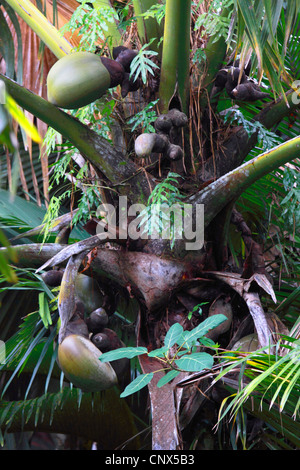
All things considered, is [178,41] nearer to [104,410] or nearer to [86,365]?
[86,365]

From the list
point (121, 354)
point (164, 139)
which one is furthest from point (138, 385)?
point (164, 139)

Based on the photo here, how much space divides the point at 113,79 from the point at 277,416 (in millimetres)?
972

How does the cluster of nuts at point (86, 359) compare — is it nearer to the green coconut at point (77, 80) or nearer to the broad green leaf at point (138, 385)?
the broad green leaf at point (138, 385)

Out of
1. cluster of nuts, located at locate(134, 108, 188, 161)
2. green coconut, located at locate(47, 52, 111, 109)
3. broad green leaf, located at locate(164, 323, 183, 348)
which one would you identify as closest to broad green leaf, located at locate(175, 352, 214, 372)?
broad green leaf, located at locate(164, 323, 183, 348)

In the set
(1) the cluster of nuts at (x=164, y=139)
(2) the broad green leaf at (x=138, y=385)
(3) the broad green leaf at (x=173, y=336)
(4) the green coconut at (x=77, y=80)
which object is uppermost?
(4) the green coconut at (x=77, y=80)

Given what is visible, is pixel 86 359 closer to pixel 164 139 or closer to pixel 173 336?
pixel 173 336

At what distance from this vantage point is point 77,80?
4.07 ft

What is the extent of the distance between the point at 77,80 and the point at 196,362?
738 millimetres

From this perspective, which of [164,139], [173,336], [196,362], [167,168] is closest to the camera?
[196,362]

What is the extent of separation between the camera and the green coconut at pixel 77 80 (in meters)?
1.24

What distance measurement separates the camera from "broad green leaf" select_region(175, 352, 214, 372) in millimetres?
1018

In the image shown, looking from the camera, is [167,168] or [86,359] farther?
[167,168]

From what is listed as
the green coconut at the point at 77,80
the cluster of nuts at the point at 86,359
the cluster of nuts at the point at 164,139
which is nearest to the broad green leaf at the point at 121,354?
the cluster of nuts at the point at 86,359

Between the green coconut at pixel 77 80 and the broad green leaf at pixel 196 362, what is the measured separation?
2.28ft
